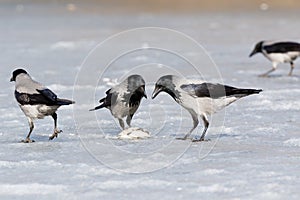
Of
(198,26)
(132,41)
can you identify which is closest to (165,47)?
(132,41)

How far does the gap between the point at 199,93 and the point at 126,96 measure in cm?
73

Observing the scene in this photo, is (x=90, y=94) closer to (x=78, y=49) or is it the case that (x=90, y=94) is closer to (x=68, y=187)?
(x=68, y=187)

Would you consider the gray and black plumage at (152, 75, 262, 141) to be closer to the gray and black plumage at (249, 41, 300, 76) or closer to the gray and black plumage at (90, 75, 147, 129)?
the gray and black plumage at (90, 75, 147, 129)

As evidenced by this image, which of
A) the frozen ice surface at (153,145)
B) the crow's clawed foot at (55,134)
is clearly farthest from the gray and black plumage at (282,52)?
the crow's clawed foot at (55,134)

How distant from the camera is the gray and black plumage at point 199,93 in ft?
21.8

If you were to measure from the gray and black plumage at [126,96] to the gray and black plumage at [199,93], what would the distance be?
0.25 m

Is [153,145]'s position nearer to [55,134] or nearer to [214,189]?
[55,134]

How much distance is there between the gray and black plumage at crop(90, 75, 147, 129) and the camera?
6887 mm

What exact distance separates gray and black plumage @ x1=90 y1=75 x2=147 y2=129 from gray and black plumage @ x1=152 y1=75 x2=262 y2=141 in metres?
0.25

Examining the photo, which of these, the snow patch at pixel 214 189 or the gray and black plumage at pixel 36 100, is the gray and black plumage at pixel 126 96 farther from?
the snow patch at pixel 214 189

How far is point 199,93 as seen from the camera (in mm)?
6629

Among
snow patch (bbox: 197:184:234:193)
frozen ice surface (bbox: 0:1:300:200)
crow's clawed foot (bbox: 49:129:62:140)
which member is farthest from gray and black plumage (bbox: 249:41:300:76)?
snow patch (bbox: 197:184:234:193)

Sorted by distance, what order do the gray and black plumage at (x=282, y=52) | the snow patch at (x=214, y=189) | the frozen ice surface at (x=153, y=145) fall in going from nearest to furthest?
the snow patch at (x=214, y=189) → the frozen ice surface at (x=153, y=145) → the gray and black plumage at (x=282, y=52)

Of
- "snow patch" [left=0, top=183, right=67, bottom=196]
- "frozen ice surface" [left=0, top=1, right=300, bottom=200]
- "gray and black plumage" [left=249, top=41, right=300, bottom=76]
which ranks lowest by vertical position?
"snow patch" [left=0, top=183, right=67, bottom=196]
